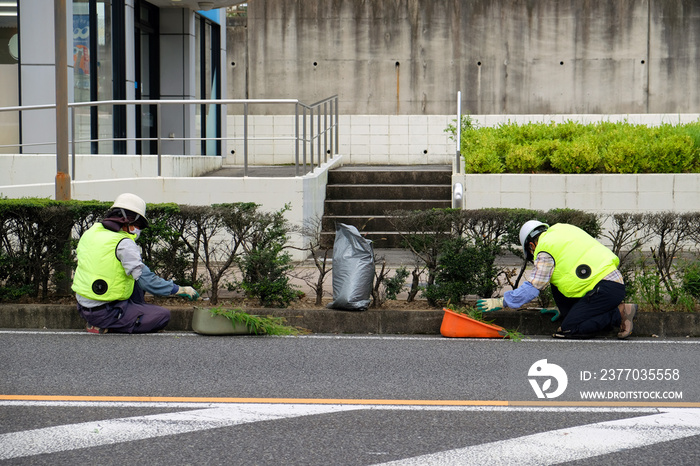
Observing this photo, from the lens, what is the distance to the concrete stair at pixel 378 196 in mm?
14453

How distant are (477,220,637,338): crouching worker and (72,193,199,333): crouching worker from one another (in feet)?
11.3

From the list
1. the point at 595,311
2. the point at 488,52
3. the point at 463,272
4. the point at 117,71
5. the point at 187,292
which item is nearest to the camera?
the point at 595,311

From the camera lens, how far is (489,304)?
8219 mm

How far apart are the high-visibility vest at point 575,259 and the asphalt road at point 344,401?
1.92 ft

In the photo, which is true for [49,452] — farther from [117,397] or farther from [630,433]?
[630,433]

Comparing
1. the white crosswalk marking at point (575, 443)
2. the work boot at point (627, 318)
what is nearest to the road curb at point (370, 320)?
the work boot at point (627, 318)

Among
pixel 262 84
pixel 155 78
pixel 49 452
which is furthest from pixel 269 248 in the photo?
pixel 262 84

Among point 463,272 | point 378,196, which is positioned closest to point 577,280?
point 463,272

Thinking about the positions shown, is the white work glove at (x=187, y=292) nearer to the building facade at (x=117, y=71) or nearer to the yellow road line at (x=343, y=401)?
the yellow road line at (x=343, y=401)

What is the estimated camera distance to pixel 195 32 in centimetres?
1988

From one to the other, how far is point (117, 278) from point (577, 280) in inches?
174

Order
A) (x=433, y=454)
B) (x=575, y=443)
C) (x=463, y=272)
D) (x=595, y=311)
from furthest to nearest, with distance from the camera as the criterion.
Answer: (x=463, y=272) < (x=595, y=311) < (x=575, y=443) < (x=433, y=454)

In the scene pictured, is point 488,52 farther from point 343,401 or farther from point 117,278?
point 343,401

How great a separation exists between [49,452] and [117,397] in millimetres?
1192
